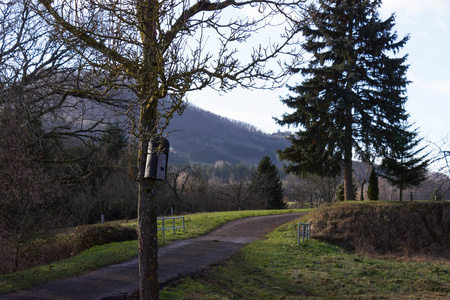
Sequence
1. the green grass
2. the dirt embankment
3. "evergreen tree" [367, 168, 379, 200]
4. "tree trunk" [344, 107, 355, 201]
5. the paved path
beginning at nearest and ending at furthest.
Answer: the paved path
the green grass
the dirt embankment
"tree trunk" [344, 107, 355, 201]
"evergreen tree" [367, 168, 379, 200]

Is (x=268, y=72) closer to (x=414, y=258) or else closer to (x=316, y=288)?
(x=316, y=288)

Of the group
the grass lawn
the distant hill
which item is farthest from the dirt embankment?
the distant hill

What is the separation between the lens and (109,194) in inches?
1387

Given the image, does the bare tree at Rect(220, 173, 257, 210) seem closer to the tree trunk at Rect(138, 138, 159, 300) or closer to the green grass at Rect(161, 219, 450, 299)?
the green grass at Rect(161, 219, 450, 299)

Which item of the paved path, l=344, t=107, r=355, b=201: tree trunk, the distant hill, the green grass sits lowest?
the green grass

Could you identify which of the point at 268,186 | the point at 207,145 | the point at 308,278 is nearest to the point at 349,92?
the point at 308,278

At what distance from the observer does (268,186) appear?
160ft

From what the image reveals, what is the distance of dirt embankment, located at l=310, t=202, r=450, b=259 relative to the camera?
2012 centimetres

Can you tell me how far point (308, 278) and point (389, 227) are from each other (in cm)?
1072

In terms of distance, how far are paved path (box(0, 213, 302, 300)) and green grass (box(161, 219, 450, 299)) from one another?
2.20 ft

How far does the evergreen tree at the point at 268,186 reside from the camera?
49.5 m

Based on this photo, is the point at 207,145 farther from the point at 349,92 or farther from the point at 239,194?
the point at 349,92

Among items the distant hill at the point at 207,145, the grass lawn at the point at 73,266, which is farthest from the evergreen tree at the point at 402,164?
the distant hill at the point at 207,145

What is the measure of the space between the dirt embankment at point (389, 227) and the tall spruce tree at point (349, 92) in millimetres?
3858
